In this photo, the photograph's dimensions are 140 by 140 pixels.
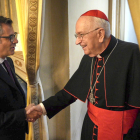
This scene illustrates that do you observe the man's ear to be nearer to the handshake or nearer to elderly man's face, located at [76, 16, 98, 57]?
elderly man's face, located at [76, 16, 98, 57]

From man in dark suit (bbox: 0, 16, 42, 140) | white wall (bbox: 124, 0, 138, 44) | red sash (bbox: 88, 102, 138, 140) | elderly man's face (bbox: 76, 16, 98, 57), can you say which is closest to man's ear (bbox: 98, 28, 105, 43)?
elderly man's face (bbox: 76, 16, 98, 57)

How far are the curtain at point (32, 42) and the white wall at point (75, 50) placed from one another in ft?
1.46

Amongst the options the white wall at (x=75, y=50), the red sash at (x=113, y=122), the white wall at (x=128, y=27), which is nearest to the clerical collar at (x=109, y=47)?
the red sash at (x=113, y=122)

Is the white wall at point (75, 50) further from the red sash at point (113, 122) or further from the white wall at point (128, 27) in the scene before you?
the white wall at point (128, 27)

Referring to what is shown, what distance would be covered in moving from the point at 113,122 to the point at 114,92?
0.24m

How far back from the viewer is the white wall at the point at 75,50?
1.74m

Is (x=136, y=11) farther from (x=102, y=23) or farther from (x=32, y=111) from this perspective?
(x=32, y=111)

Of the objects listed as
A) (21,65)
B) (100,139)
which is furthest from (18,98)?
(21,65)

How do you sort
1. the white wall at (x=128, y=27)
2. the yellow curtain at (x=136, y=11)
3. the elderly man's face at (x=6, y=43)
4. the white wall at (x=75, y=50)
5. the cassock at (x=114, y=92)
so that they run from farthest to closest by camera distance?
the white wall at (x=128, y=27), the white wall at (x=75, y=50), the elderly man's face at (x=6, y=43), the cassock at (x=114, y=92), the yellow curtain at (x=136, y=11)

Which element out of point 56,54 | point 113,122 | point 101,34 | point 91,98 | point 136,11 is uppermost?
point 136,11

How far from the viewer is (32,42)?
1421 millimetres

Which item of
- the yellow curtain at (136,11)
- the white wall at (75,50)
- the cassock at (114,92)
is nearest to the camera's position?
the yellow curtain at (136,11)

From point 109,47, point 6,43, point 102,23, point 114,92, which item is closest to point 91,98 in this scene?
point 114,92

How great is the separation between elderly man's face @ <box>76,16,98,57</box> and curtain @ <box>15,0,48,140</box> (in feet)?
1.48
